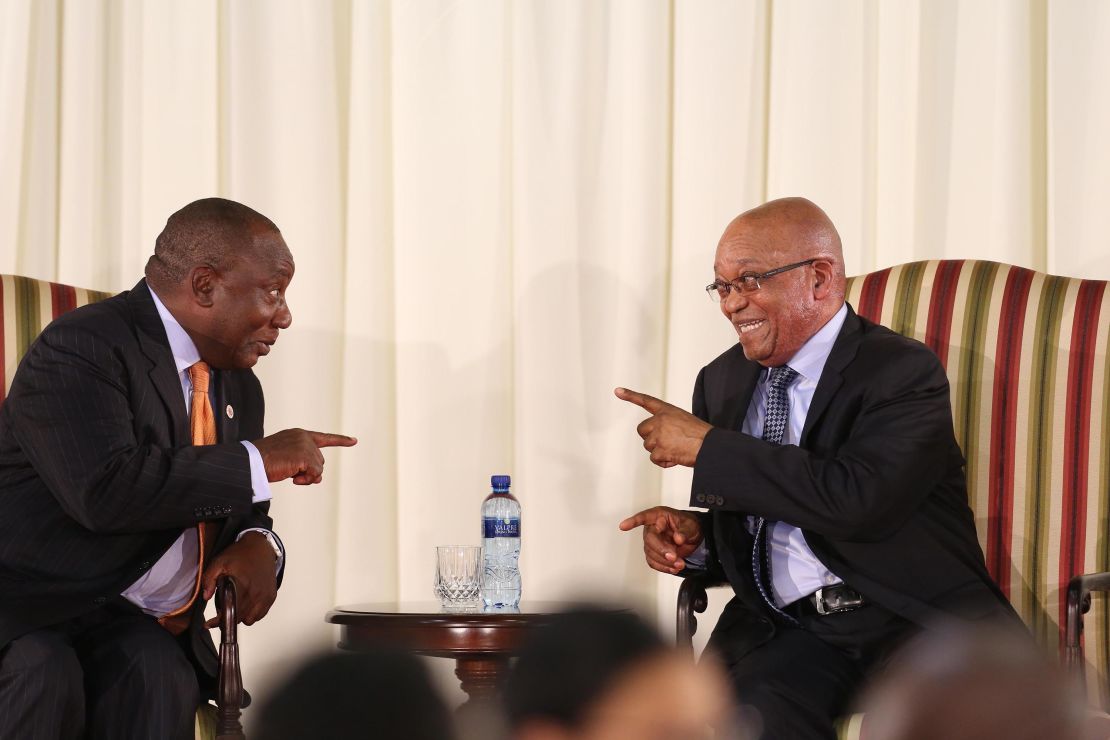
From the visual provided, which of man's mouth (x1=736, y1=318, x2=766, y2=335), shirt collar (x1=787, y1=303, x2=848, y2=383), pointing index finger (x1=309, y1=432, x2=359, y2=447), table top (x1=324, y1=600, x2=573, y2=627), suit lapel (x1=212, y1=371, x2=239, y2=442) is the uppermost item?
man's mouth (x1=736, y1=318, x2=766, y2=335)

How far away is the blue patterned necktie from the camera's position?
274cm

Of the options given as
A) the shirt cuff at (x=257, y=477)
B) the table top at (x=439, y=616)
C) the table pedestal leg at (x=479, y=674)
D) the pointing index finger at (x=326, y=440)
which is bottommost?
the table pedestal leg at (x=479, y=674)

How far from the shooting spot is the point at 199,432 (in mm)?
2768

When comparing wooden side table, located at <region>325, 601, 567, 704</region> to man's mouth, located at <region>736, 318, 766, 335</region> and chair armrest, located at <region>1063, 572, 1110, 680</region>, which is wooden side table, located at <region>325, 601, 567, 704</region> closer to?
man's mouth, located at <region>736, 318, 766, 335</region>

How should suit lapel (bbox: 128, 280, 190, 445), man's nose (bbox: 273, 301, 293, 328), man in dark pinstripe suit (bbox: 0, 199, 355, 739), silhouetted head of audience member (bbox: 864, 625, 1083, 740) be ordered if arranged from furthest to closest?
man's nose (bbox: 273, 301, 293, 328) < suit lapel (bbox: 128, 280, 190, 445) < man in dark pinstripe suit (bbox: 0, 199, 355, 739) < silhouetted head of audience member (bbox: 864, 625, 1083, 740)

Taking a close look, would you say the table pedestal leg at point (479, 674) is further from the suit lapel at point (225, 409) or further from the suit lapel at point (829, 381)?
the suit lapel at point (829, 381)

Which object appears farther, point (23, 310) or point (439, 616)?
point (23, 310)

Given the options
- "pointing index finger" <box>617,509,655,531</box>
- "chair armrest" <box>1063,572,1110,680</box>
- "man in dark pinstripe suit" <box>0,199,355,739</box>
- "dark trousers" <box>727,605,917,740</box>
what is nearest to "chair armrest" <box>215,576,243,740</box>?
"man in dark pinstripe suit" <box>0,199,355,739</box>

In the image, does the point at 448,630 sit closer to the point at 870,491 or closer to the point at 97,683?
the point at 97,683

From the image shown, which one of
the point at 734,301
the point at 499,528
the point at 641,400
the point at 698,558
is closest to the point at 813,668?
the point at 698,558

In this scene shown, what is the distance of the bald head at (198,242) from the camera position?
2.79 m

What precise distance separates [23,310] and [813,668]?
198 cm

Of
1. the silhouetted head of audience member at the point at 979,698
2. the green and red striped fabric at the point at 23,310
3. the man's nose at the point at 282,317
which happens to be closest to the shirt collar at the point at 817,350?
the man's nose at the point at 282,317

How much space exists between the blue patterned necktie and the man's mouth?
113 millimetres
